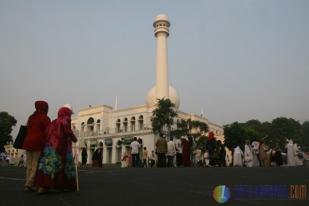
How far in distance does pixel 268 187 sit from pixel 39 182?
4.14 meters

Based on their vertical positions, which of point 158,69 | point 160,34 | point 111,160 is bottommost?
point 111,160

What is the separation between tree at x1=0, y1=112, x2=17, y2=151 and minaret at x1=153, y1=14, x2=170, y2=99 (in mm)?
21283

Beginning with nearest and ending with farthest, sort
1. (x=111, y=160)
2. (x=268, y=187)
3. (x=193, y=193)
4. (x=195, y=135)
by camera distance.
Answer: (x=193, y=193) < (x=268, y=187) < (x=195, y=135) < (x=111, y=160)

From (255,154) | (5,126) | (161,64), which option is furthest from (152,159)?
(5,126)

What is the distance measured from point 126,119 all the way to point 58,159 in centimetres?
4981

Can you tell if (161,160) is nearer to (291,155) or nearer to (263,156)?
(263,156)

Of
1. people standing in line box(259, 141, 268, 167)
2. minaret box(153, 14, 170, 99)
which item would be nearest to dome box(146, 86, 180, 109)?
minaret box(153, 14, 170, 99)

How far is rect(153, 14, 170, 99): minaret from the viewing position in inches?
2088

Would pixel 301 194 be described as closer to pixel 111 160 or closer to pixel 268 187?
pixel 268 187

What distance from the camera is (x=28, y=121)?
7164 mm

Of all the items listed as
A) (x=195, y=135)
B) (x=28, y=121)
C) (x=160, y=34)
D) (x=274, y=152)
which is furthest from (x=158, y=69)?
(x=28, y=121)

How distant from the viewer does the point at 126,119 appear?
56250 millimetres

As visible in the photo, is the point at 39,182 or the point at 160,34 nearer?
the point at 39,182

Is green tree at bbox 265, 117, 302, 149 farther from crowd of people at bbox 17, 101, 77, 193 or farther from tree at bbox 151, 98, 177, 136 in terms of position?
crowd of people at bbox 17, 101, 77, 193
